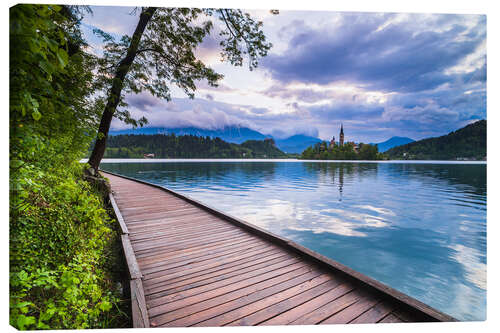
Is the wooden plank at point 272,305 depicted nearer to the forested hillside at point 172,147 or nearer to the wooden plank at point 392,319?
the wooden plank at point 392,319

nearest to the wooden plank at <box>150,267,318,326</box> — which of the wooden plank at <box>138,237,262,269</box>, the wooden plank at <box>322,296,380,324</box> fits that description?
the wooden plank at <box>322,296,380,324</box>

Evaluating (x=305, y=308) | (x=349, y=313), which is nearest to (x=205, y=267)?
(x=305, y=308)

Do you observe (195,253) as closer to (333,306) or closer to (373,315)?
(333,306)

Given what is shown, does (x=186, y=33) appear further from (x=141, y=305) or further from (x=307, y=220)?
(x=307, y=220)

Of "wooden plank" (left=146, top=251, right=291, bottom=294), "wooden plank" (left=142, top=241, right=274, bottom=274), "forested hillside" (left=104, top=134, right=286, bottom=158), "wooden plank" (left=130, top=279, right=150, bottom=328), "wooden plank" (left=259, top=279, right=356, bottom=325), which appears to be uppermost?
"forested hillside" (left=104, top=134, right=286, bottom=158)

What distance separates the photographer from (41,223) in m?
2.23

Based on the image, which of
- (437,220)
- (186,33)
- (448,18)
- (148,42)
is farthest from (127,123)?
(437,220)

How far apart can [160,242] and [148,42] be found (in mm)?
6718

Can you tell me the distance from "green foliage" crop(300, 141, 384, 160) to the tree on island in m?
72.8

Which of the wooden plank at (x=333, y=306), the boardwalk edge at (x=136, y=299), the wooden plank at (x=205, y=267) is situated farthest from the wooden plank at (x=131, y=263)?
the wooden plank at (x=333, y=306)

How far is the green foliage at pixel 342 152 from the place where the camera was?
72.4 meters

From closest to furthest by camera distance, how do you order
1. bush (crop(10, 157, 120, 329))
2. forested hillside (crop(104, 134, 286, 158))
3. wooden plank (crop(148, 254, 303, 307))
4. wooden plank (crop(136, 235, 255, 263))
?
bush (crop(10, 157, 120, 329))
wooden plank (crop(148, 254, 303, 307))
wooden plank (crop(136, 235, 255, 263))
forested hillside (crop(104, 134, 286, 158))

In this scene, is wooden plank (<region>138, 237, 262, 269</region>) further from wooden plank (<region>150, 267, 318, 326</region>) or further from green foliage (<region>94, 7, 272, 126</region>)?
green foliage (<region>94, 7, 272, 126</region>)

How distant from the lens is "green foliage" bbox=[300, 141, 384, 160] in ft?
237
